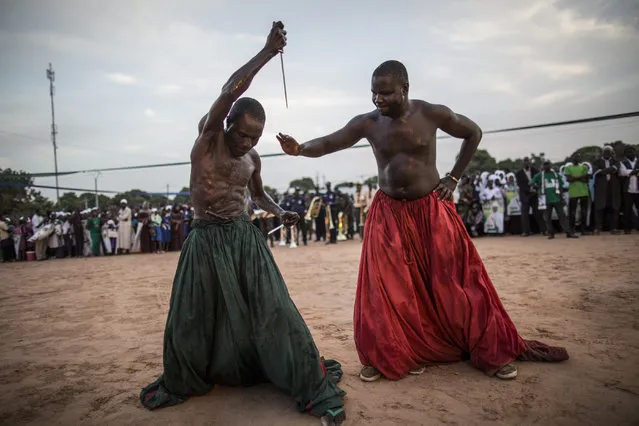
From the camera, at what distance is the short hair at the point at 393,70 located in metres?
3.01

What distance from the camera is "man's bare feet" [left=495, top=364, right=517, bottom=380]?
2725 mm

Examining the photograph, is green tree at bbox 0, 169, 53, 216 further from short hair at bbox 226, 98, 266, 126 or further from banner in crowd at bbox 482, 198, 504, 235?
short hair at bbox 226, 98, 266, 126

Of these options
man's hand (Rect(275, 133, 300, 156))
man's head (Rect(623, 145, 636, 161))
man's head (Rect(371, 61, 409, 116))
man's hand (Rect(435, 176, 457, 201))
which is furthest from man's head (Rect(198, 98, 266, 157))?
man's head (Rect(623, 145, 636, 161))

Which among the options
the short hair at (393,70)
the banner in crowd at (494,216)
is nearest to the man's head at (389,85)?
the short hair at (393,70)

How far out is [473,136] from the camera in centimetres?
328

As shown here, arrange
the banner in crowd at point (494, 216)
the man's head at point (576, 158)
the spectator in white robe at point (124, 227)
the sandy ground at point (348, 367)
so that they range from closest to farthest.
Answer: the sandy ground at point (348, 367), the man's head at point (576, 158), the banner in crowd at point (494, 216), the spectator in white robe at point (124, 227)

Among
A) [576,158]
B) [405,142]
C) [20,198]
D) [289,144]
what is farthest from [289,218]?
[20,198]

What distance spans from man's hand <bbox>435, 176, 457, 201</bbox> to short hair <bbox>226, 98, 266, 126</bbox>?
57.6 inches

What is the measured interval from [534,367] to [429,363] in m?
0.72

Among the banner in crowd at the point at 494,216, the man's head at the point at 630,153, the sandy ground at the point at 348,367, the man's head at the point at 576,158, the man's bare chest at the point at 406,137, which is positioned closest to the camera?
the sandy ground at the point at 348,367

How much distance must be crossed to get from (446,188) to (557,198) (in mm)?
9249

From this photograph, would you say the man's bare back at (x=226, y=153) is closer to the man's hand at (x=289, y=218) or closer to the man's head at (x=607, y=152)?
the man's hand at (x=289, y=218)

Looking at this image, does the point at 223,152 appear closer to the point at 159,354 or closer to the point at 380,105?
the point at 380,105

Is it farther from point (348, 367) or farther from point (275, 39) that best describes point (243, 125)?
point (348, 367)
